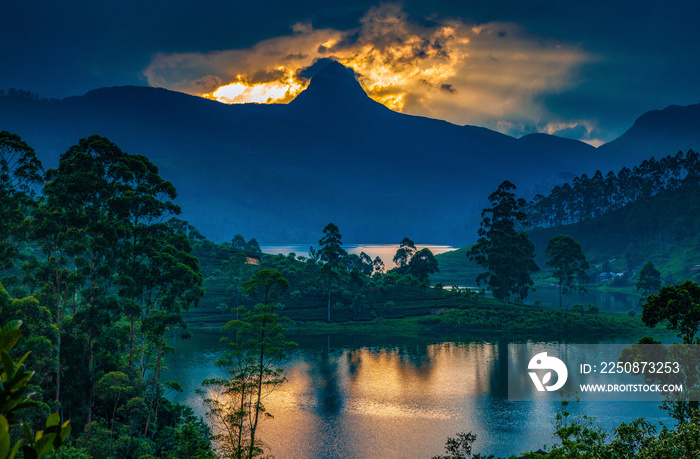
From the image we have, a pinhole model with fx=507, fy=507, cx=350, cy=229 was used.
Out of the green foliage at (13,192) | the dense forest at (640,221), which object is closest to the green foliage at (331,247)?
the green foliage at (13,192)

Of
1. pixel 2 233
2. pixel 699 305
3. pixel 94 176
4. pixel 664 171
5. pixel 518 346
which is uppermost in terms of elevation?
pixel 664 171

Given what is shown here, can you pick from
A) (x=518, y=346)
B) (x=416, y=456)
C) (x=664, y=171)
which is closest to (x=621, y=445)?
(x=416, y=456)

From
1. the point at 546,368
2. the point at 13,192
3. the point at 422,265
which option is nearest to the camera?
the point at 13,192

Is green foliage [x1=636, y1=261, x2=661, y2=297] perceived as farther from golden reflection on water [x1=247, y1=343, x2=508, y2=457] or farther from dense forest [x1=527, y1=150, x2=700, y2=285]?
golden reflection on water [x1=247, y1=343, x2=508, y2=457]

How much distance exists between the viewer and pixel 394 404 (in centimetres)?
4684

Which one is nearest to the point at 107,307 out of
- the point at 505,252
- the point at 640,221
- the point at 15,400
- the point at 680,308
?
the point at 15,400

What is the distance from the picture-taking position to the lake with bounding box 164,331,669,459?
37.7 m

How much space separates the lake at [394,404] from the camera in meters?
37.7

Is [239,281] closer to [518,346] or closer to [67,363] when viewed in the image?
[518,346]

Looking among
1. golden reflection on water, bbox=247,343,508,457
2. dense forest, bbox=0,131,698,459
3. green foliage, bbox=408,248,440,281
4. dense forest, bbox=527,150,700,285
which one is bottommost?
golden reflection on water, bbox=247,343,508,457

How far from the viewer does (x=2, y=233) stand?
33844mm

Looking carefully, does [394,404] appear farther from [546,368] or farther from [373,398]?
[546,368]

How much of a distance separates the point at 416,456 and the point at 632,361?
1587 centimetres

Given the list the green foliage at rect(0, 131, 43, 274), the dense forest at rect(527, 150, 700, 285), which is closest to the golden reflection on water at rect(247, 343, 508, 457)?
the green foliage at rect(0, 131, 43, 274)
